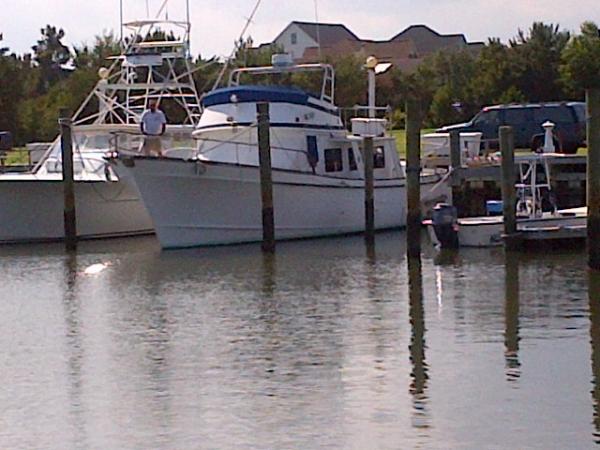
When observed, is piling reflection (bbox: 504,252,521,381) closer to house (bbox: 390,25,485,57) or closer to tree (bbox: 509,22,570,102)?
tree (bbox: 509,22,570,102)

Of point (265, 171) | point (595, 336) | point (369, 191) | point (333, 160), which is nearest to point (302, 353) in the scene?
point (595, 336)

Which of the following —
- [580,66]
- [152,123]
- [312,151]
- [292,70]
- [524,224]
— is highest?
[580,66]

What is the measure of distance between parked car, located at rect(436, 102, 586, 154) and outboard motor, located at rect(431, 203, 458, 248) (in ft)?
33.4

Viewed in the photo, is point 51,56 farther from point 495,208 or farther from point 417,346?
point 417,346

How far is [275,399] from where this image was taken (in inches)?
667

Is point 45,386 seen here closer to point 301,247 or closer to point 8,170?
point 301,247

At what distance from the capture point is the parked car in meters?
42.2

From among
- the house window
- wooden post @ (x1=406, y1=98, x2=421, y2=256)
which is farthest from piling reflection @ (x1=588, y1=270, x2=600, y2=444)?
the house window

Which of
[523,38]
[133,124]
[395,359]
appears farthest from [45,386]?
[523,38]

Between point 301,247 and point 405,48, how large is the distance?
82.1 metres

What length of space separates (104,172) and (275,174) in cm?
454

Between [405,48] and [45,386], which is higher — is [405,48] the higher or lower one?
the higher one

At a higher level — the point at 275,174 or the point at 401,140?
the point at 401,140

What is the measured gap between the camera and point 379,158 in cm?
3666
